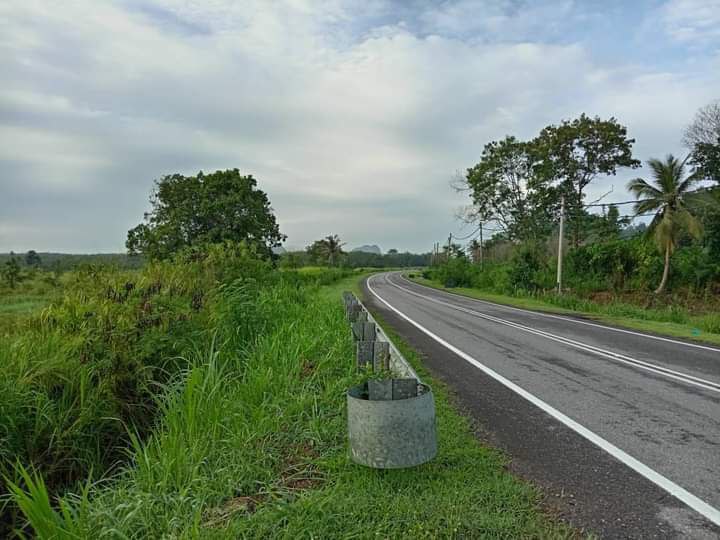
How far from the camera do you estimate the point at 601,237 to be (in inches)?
1300

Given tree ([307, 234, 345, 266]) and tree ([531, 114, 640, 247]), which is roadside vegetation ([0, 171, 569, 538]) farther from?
tree ([307, 234, 345, 266])

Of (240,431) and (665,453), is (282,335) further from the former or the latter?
(665,453)

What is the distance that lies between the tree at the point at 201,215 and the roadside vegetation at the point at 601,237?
16388mm

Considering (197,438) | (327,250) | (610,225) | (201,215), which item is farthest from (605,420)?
(327,250)

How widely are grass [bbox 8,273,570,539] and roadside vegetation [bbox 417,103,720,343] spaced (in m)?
10.2

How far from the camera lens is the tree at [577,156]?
31219mm

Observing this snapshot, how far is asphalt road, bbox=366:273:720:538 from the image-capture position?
3.09 meters

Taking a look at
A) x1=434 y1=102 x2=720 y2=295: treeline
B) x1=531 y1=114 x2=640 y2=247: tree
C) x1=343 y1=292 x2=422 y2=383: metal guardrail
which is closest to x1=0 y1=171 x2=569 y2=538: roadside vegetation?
x1=343 y1=292 x2=422 y2=383: metal guardrail

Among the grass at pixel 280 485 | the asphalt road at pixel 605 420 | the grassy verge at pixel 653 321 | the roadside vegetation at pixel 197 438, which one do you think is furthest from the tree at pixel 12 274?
the grass at pixel 280 485

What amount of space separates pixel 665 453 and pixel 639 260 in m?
24.7

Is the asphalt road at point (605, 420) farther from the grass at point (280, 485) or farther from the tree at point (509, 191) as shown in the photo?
the tree at point (509, 191)

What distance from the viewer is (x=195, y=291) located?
794cm

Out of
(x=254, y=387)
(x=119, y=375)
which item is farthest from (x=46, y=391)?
(x=254, y=387)

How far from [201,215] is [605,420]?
28.9 meters
